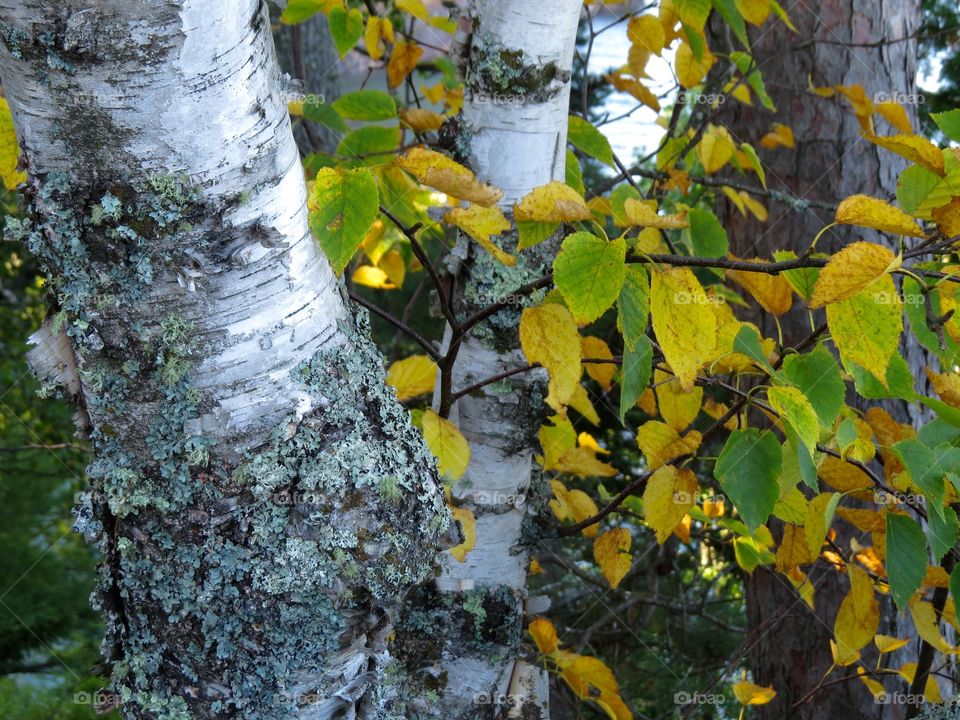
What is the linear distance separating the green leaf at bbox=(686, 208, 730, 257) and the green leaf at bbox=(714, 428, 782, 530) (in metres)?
0.55

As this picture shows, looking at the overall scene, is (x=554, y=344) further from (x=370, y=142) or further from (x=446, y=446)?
(x=370, y=142)

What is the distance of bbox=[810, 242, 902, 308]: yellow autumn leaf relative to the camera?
2.09ft

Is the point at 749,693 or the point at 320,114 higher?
the point at 320,114

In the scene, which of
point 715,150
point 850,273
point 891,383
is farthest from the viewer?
point 715,150

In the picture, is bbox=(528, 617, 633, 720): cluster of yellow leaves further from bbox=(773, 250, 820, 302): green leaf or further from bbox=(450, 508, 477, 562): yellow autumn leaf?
bbox=(773, 250, 820, 302): green leaf

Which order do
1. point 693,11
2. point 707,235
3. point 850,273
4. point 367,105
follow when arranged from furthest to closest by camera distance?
point 707,235 < point 367,105 < point 693,11 < point 850,273

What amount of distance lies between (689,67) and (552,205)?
0.85m

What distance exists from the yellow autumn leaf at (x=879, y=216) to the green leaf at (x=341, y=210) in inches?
16.1

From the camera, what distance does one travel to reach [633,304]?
2.45 ft

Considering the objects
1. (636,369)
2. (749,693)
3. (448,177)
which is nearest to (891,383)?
(636,369)

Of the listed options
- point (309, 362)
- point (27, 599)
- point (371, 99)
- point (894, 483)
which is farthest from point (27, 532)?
point (894, 483)

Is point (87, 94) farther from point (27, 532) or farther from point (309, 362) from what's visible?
point (27, 532)

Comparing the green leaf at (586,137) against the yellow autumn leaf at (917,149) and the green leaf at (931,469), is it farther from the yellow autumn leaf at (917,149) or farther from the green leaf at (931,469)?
the green leaf at (931,469)

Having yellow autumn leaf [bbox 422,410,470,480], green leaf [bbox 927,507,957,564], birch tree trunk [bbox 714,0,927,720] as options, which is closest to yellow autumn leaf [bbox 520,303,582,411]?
yellow autumn leaf [bbox 422,410,470,480]
